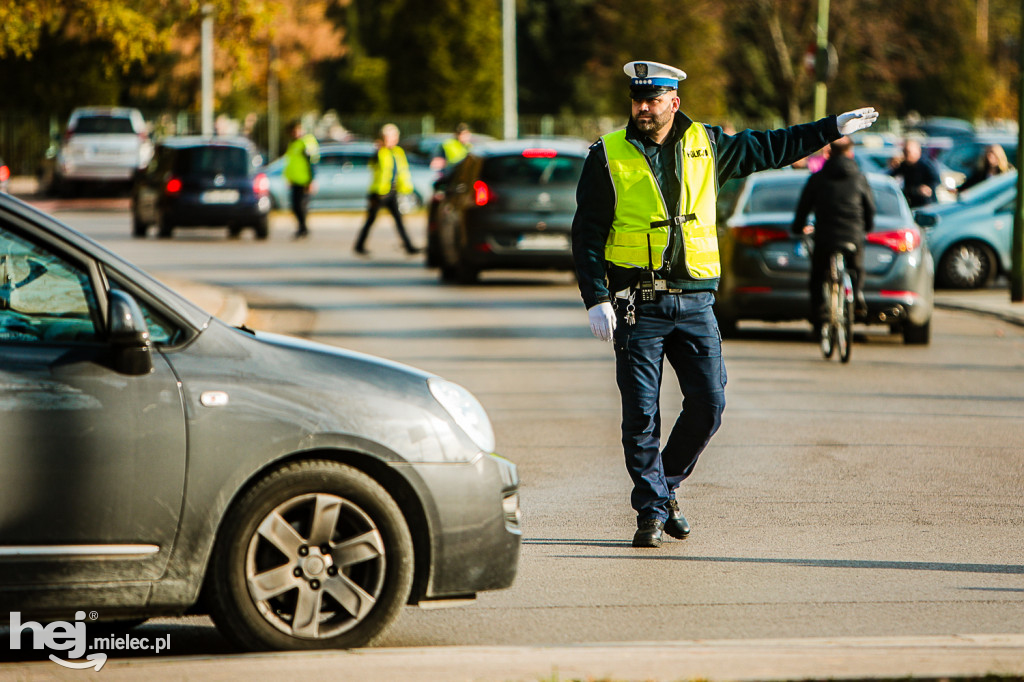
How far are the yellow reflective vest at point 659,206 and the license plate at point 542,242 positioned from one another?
13019 mm

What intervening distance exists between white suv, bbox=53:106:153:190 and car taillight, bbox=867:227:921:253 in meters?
29.7

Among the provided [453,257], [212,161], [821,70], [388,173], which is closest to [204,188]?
[212,161]

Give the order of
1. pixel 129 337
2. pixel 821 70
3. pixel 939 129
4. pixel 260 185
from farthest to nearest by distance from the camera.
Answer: pixel 939 129, pixel 821 70, pixel 260 185, pixel 129 337

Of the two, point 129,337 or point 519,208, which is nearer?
point 129,337

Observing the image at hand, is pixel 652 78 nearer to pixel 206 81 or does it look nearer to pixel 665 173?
pixel 665 173

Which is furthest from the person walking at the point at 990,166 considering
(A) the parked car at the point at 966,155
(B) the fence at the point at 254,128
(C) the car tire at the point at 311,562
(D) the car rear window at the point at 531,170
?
(B) the fence at the point at 254,128

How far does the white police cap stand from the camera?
673cm

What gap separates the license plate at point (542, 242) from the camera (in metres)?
19.9

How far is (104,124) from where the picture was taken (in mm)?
42781

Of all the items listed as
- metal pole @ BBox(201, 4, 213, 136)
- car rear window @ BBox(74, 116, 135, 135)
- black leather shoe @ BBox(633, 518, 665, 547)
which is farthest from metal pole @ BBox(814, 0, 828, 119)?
black leather shoe @ BBox(633, 518, 665, 547)

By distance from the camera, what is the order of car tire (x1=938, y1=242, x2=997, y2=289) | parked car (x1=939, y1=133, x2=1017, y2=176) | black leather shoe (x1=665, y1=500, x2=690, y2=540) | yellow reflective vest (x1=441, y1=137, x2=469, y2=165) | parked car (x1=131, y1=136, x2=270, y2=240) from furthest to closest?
parked car (x1=939, y1=133, x2=1017, y2=176) < yellow reflective vest (x1=441, y1=137, x2=469, y2=165) < parked car (x1=131, y1=136, x2=270, y2=240) < car tire (x1=938, y1=242, x2=997, y2=289) < black leather shoe (x1=665, y1=500, x2=690, y2=540)

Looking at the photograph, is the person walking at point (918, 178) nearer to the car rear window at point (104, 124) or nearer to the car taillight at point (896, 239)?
the car taillight at point (896, 239)

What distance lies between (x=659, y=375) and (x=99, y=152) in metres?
37.0

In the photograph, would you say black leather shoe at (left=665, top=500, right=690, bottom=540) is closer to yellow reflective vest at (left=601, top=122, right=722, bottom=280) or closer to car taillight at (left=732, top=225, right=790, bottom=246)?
yellow reflective vest at (left=601, top=122, right=722, bottom=280)
